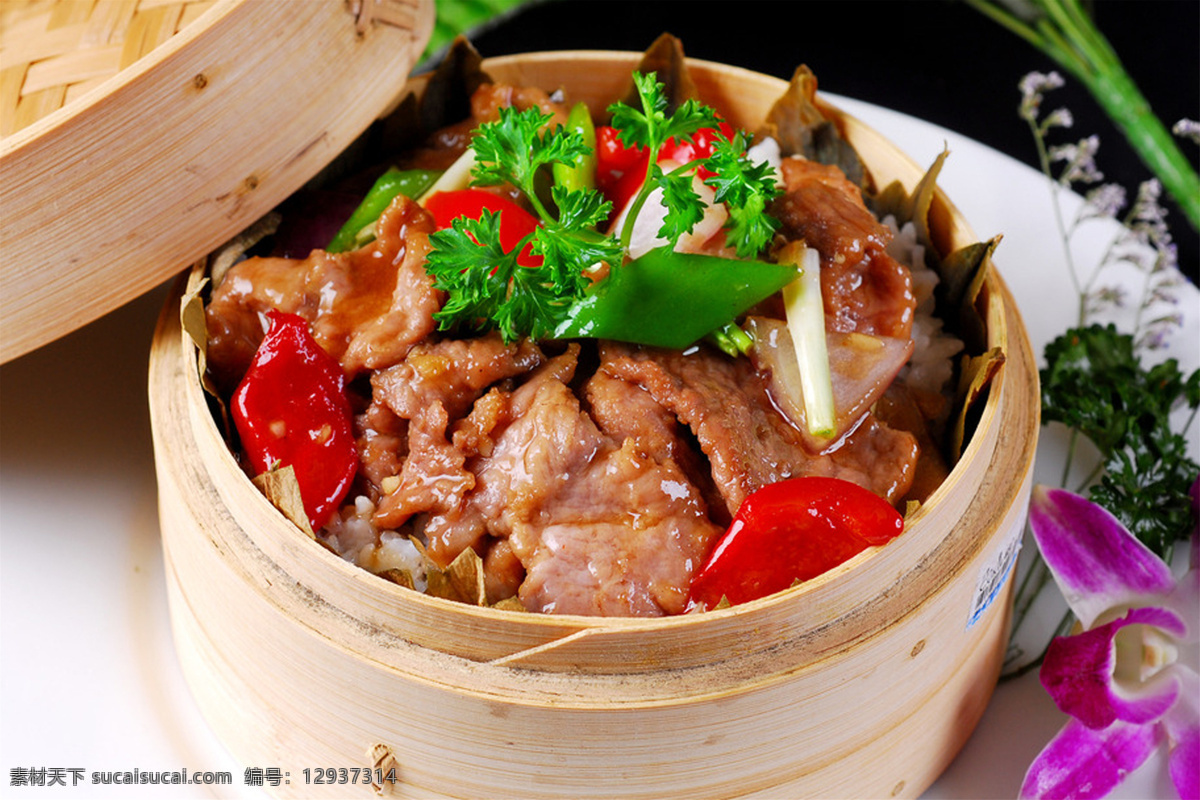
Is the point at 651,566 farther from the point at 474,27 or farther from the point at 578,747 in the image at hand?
the point at 474,27

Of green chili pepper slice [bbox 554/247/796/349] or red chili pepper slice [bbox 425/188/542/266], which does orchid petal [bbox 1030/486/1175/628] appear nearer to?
green chili pepper slice [bbox 554/247/796/349]

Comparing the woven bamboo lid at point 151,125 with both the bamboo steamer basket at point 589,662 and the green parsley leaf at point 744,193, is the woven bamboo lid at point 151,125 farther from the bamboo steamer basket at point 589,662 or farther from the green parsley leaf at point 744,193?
the green parsley leaf at point 744,193

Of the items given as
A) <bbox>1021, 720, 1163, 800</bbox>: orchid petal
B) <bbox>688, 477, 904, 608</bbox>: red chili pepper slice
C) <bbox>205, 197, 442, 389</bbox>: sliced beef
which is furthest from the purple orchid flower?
<bbox>205, 197, 442, 389</bbox>: sliced beef

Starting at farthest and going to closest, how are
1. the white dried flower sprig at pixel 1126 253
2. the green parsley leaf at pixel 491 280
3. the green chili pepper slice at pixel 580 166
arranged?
1. the white dried flower sprig at pixel 1126 253
2. the green chili pepper slice at pixel 580 166
3. the green parsley leaf at pixel 491 280

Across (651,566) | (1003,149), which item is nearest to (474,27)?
(1003,149)

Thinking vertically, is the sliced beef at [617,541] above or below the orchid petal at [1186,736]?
above

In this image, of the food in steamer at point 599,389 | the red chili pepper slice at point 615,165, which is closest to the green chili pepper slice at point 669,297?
the food in steamer at point 599,389

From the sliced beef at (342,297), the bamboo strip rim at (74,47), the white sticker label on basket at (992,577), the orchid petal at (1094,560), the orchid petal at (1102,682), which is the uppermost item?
the bamboo strip rim at (74,47)
